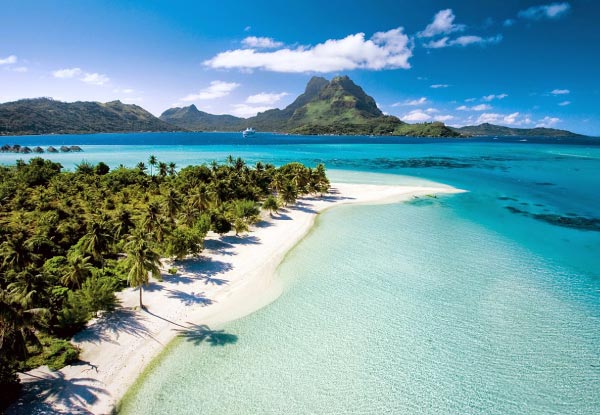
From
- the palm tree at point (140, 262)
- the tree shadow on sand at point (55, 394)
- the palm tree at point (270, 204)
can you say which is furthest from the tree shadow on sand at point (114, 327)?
the palm tree at point (270, 204)

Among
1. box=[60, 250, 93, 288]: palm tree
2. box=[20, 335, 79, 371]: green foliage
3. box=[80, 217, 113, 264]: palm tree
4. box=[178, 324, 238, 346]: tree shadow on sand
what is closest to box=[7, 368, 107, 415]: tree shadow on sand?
box=[20, 335, 79, 371]: green foliage

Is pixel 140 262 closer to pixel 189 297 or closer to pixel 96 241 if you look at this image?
pixel 189 297

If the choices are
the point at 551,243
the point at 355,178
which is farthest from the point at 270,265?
the point at 355,178

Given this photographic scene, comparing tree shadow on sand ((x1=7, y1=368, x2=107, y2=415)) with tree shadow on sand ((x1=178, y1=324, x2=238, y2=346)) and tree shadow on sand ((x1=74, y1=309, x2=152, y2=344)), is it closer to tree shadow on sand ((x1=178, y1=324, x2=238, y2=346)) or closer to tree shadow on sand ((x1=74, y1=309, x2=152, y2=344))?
tree shadow on sand ((x1=74, y1=309, x2=152, y2=344))

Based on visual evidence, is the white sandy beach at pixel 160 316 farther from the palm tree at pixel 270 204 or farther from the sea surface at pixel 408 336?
the palm tree at pixel 270 204

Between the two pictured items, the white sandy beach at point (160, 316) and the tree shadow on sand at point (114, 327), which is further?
the tree shadow on sand at point (114, 327)

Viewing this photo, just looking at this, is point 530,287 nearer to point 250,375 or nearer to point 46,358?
point 250,375

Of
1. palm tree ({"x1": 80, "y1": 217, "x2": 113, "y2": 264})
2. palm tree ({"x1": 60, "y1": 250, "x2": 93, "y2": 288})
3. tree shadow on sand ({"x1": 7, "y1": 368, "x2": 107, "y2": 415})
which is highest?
palm tree ({"x1": 80, "y1": 217, "x2": 113, "y2": 264})

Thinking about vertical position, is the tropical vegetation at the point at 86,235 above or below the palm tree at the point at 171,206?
below
